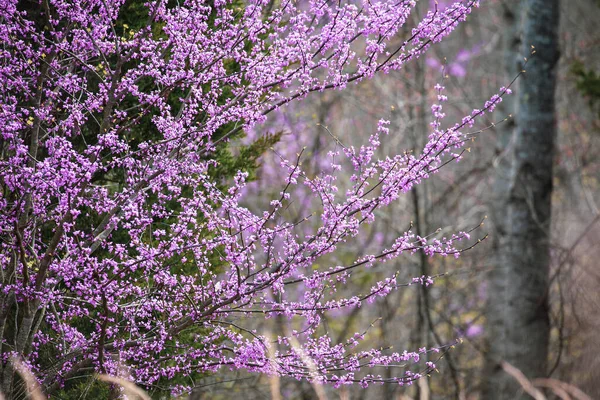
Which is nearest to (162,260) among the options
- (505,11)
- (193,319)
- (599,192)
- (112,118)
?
(193,319)

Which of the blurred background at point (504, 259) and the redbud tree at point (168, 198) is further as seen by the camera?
the blurred background at point (504, 259)

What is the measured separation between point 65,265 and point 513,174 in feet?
17.8

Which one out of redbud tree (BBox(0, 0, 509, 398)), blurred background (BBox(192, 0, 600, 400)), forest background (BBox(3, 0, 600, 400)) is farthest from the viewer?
blurred background (BBox(192, 0, 600, 400))

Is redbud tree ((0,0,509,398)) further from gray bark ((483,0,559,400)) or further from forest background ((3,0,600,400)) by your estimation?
gray bark ((483,0,559,400))

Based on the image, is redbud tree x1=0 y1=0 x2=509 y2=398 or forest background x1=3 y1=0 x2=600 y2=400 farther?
forest background x1=3 y1=0 x2=600 y2=400

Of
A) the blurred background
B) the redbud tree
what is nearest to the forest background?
the blurred background

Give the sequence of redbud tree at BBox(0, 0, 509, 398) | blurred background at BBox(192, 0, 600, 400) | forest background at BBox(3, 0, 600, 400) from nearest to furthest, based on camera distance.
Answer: redbud tree at BBox(0, 0, 509, 398) < forest background at BBox(3, 0, 600, 400) < blurred background at BBox(192, 0, 600, 400)

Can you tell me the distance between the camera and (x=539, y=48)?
795 cm

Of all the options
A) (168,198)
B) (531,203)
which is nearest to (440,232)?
(531,203)

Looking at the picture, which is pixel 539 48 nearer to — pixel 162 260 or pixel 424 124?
pixel 424 124

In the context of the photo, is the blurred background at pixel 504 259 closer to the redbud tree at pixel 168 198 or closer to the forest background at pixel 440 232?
the forest background at pixel 440 232

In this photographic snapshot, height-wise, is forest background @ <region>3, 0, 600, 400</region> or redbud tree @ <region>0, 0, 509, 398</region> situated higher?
forest background @ <region>3, 0, 600, 400</region>

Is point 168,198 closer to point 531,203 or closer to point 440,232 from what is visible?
point 531,203

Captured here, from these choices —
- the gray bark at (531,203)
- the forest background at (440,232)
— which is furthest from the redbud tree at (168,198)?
the gray bark at (531,203)
